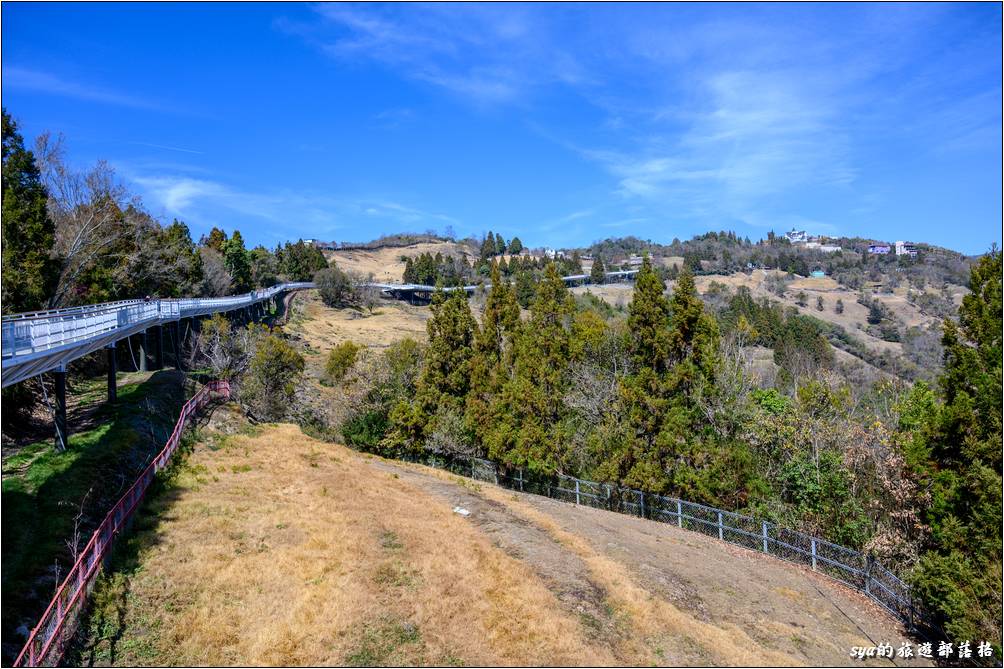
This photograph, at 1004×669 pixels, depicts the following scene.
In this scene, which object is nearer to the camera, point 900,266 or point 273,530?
point 273,530

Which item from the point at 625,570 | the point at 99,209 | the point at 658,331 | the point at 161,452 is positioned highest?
the point at 99,209

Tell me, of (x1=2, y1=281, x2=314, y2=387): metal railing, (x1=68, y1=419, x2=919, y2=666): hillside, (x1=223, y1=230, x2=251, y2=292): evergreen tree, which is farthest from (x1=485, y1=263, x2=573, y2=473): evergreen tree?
(x1=223, y1=230, x2=251, y2=292): evergreen tree

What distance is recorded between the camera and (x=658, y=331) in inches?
1039

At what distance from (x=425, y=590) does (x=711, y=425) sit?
15.4 metres

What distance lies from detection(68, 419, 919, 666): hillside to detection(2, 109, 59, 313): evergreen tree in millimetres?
12323

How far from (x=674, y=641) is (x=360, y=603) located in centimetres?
682

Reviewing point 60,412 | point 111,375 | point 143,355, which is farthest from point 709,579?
point 143,355

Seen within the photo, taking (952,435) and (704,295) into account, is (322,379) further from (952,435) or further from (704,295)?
(704,295)

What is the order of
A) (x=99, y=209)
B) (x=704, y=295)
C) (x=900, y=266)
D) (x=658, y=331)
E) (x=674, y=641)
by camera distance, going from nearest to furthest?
(x=674, y=641), (x=658, y=331), (x=99, y=209), (x=704, y=295), (x=900, y=266)

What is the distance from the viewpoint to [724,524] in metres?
23.6

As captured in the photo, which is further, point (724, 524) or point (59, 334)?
point (724, 524)

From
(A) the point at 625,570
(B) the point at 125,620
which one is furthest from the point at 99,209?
(A) the point at 625,570

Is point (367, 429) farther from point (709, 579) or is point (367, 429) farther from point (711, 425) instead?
point (709, 579)

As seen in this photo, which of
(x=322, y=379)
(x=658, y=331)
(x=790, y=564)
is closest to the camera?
(x=790, y=564)
